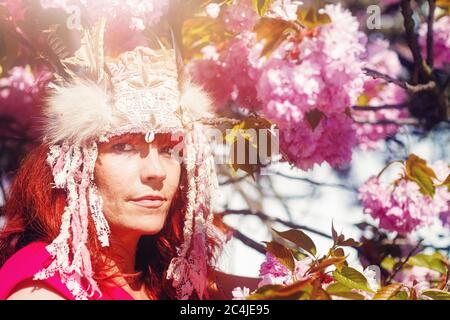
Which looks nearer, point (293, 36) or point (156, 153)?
point (293, 36)

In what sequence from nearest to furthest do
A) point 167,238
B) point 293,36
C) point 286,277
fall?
point 293,36 < point 286,277 < point 167,238

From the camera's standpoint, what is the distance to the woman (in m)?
1.21

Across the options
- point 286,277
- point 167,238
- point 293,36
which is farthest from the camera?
point 167,238

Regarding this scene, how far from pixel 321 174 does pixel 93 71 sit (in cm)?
58

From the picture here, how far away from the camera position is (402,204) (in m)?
1.34

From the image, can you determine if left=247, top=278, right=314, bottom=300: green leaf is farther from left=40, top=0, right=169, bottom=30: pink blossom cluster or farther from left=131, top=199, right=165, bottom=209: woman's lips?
left=40, top=0, right=169, bottom=30: pink blossom cluster

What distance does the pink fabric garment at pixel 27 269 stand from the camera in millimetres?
1145

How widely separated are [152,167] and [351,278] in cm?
47

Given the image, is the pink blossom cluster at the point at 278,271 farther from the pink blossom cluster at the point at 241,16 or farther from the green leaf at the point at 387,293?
the pink blossom cluster at the point at 241,16

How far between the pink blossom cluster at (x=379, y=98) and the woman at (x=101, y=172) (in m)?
0.39

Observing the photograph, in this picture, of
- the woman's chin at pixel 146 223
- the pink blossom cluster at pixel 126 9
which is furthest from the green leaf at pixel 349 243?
the pink blossom cluster at pixel 126 9

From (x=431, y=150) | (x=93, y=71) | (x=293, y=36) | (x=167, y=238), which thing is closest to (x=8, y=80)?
(x=93, y=71)

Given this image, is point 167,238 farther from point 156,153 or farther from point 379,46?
point 379,46

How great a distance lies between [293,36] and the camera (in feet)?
3.66
